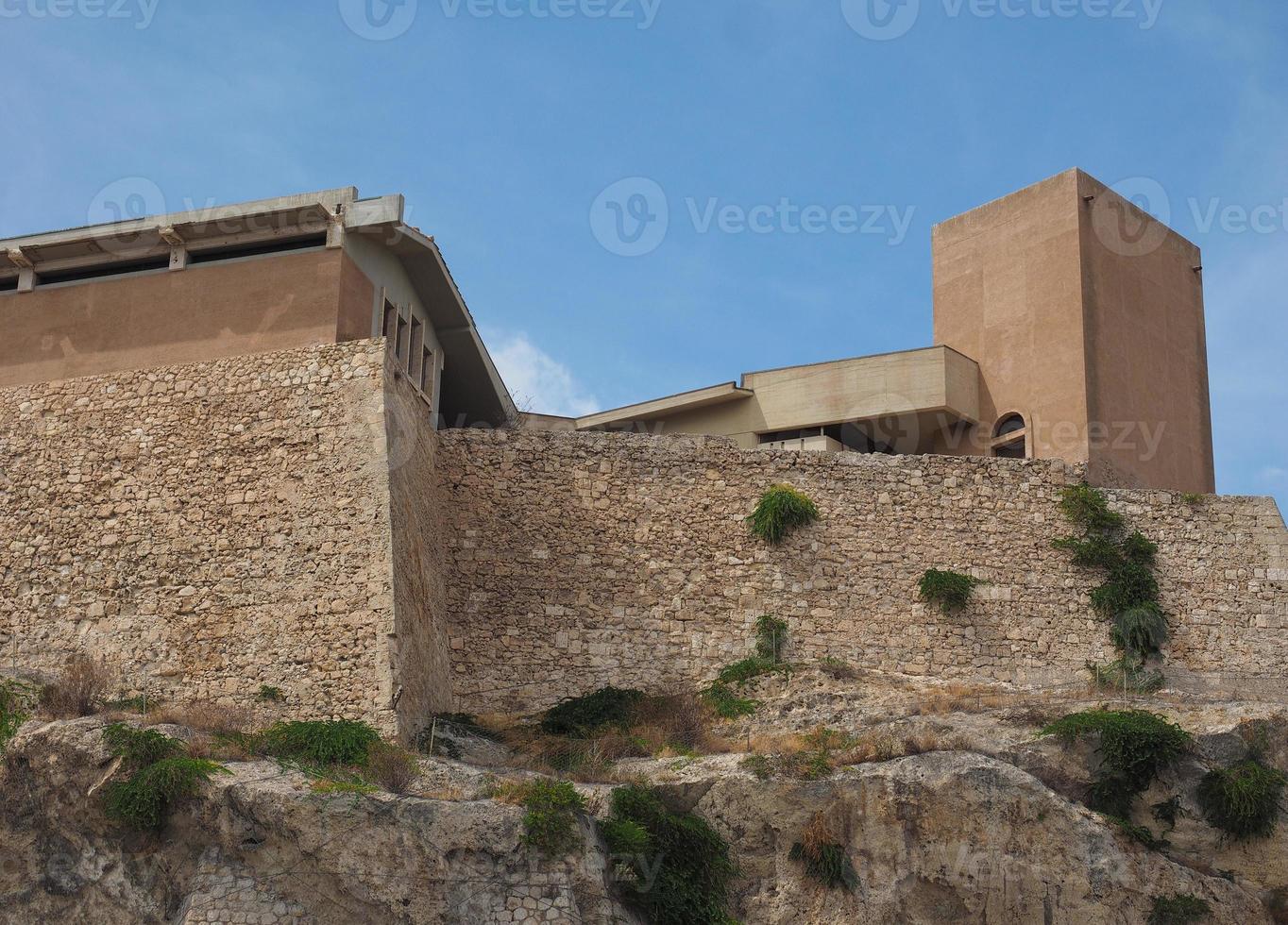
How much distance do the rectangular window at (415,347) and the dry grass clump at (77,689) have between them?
655cm

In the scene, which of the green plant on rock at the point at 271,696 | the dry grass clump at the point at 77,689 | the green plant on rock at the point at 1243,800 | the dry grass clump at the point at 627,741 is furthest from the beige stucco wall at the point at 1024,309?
the dry grass clump at the point at 77,689

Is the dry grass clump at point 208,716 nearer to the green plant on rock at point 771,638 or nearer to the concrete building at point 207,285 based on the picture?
the concrete building at point 207,285

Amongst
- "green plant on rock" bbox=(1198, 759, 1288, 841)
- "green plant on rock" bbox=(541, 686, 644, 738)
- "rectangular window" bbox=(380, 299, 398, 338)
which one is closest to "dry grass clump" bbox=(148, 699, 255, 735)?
"green plant on rock" bbox=(541, 686, 644, 738)

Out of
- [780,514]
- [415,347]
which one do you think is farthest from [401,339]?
[780,514]

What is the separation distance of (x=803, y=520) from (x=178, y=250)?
9.98m

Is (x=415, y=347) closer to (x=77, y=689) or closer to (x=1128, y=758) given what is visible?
(x=77, y=689)

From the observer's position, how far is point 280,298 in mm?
22297

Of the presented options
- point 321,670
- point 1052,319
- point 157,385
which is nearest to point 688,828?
point 321,670

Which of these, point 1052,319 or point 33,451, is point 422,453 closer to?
point 33,451

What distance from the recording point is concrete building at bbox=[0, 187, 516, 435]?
22.3m

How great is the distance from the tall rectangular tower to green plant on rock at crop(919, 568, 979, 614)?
5.09 m

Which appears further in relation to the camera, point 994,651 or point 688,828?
point 994,651

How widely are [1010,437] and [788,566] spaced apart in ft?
24.3

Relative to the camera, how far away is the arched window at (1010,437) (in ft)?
94.9
